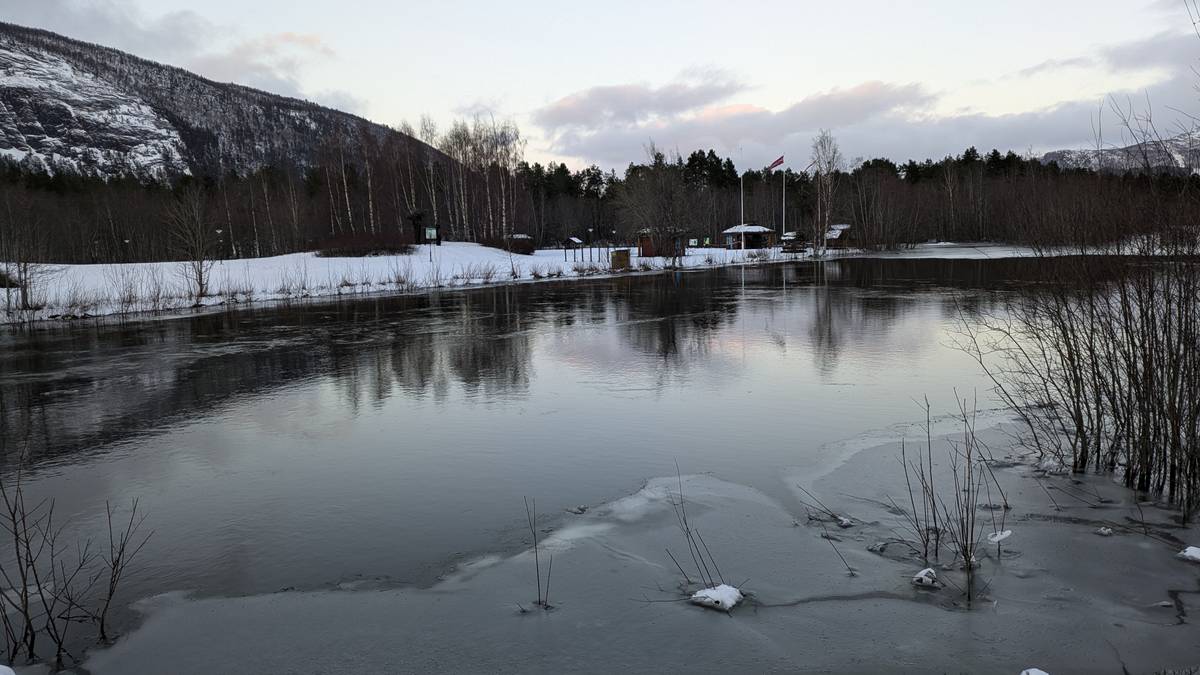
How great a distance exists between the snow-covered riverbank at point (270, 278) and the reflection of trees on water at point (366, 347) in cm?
530

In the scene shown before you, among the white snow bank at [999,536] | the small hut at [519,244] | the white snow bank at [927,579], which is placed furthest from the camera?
the small hut at [519,244]

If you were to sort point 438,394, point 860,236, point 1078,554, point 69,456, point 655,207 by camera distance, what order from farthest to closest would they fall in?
point 860,236
point 655,207
point 438,394
point 69,456
point 1078,554

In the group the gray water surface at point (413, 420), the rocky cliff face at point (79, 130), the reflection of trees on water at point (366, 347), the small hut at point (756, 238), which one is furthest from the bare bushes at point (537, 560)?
the rocky cliff face at point (79, 130)

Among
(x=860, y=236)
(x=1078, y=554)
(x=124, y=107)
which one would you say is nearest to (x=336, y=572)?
(x=1078, y=554)

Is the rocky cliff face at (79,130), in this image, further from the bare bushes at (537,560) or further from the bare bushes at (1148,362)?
the bare bushes at (1148,362)

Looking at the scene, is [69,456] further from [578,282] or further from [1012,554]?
[578,282]

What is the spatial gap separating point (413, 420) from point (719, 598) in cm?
634

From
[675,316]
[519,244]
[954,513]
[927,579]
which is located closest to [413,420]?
[954,513]

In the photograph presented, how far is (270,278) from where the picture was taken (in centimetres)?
4331

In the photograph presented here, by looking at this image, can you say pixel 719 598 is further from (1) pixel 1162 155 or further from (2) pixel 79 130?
(2) pixel 79 130

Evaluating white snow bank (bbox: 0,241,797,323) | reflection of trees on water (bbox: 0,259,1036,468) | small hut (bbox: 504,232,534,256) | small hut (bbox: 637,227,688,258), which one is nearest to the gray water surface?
reflection of trees on water (bbox: 0,259,1036,468)

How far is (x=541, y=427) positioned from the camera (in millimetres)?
9531

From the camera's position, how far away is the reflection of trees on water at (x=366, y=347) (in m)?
11.5

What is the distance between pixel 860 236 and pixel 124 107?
658ft
